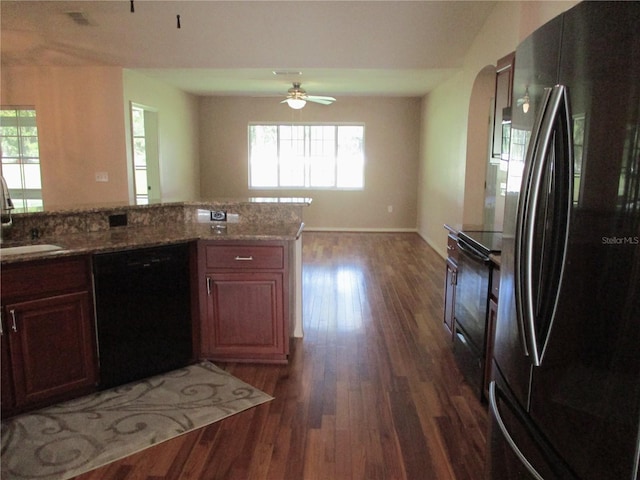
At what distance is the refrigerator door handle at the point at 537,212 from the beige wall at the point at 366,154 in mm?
7599

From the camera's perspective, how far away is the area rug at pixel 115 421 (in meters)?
2.10

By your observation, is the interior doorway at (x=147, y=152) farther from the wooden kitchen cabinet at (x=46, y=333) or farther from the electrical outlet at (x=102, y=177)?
the wooden kitchen cabinet at (x=46, y=333)

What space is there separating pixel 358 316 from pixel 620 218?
3.20m

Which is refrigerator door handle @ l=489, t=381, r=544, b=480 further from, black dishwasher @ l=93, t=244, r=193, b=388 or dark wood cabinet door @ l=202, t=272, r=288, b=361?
black dishwasher @ l=93, t=244, r=193, b=388

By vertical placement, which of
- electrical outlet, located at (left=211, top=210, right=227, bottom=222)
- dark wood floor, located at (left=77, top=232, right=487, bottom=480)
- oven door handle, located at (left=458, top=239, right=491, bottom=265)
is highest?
electrical outlet, located at (left=211, top=210, right=227, bottom=222)

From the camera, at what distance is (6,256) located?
2.31 meters

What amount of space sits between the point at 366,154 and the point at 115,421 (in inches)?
280

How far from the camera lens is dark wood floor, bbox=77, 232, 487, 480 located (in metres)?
2.07

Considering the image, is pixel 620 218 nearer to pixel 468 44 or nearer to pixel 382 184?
pixel 468 44

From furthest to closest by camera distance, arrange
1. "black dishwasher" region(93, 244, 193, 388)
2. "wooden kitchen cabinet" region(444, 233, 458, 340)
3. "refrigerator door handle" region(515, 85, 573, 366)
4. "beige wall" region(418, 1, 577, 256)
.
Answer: "beige wall" region(418, 1, 577, 256)
"wooden kitchen cabinet" region(444, 233, 458, 340)
"black dishwasher" region(93, 244, 193, 388)
"refrigerator door handle" region(515, 85, 573, 366)

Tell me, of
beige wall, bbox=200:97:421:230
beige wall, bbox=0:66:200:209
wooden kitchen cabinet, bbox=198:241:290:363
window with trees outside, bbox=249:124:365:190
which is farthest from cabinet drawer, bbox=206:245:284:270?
window with trees outside, bbox=249:124:365:190

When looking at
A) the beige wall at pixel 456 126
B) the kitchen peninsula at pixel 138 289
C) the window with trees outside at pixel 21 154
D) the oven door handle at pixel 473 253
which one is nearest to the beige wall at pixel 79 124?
the window with trees outside at pixel 21 154

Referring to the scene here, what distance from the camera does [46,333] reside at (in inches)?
97.1

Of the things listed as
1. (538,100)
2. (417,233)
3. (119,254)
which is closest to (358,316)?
(119,254)
